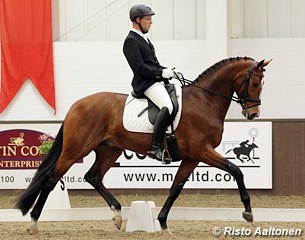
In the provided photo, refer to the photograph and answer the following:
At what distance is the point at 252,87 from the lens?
28.7ft

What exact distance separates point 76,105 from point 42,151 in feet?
7.66

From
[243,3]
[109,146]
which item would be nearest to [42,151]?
[109,146]

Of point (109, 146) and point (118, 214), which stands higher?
point (109, 146)

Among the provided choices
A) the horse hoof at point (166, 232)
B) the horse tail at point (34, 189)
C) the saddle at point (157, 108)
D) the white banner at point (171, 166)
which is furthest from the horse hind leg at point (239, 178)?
the white banner at point (171, 166)

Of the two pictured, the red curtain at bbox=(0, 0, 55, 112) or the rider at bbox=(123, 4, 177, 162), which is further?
the red curtain at bbox=(0, 0, 55, 112)

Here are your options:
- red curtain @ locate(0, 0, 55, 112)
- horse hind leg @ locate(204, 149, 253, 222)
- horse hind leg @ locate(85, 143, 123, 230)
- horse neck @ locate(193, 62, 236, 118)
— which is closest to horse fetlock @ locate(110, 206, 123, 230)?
horse hind leg @ locate(85, 143, 123, 230)

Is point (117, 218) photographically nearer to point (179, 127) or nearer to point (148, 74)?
point (179, 127)

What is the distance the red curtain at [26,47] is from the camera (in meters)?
15.5

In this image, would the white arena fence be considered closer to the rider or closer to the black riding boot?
the black riding boot

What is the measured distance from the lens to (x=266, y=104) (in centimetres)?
1525

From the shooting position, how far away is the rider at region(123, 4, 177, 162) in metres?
8.65

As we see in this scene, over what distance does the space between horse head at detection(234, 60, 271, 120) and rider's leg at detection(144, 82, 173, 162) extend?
69cm

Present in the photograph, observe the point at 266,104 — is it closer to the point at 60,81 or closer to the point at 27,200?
the point at 60,81

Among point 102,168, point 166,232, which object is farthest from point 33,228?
point 166,232
